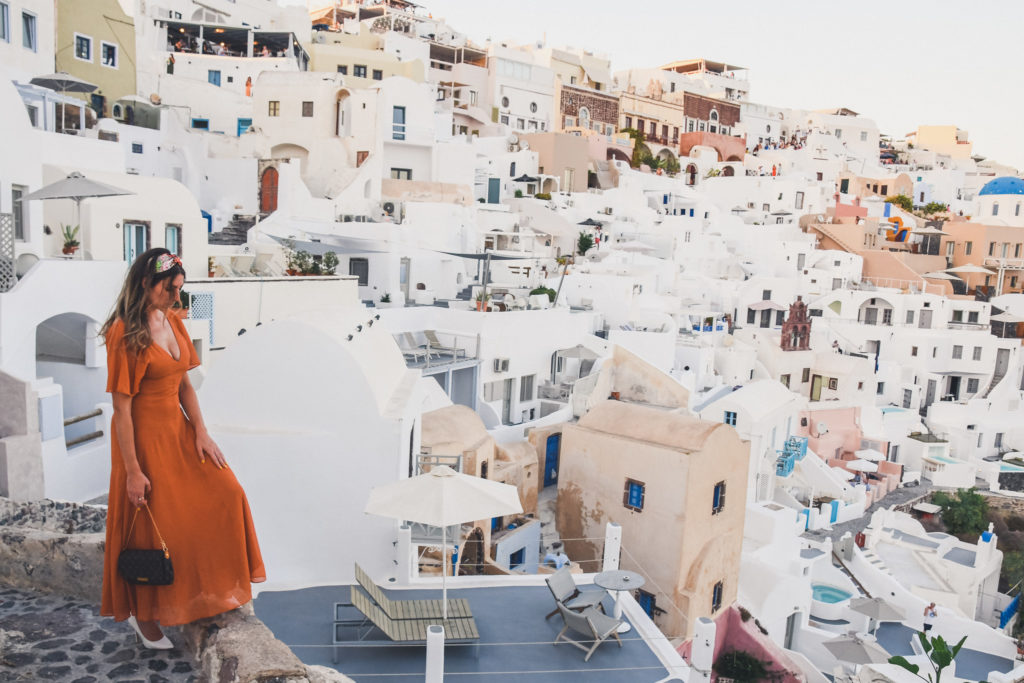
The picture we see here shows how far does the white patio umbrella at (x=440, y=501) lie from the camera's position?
28.0ft

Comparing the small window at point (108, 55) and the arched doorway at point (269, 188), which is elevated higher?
the small window at point (108, 55)

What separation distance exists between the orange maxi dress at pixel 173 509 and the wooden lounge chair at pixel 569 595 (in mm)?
5687

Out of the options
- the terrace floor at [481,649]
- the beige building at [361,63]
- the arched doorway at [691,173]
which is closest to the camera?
the terrace floor at [481,649]

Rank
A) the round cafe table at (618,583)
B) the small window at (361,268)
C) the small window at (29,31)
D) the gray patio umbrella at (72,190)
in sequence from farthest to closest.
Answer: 1. the small window at (361,268)
2. the small window at (29,31)
3. the gray patio umbrella at (72,190)
4. the round cafe table at (618,583)

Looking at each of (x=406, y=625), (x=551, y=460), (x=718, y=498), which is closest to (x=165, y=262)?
(x=406, y=625)

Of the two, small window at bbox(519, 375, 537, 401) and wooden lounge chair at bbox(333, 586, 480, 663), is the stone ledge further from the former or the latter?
small window at bbox(519, 375, 537, 401)

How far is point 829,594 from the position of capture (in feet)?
77.4

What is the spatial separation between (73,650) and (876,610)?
21.4 meters

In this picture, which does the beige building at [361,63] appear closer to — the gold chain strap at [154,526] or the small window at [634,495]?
the small window at [634,495]

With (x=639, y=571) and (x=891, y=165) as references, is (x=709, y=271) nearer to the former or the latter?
(x=639, y=571)

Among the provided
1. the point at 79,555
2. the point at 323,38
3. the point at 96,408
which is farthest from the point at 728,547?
the point at 323,38

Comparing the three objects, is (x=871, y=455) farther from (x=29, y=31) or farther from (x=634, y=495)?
(x=29, y=31)

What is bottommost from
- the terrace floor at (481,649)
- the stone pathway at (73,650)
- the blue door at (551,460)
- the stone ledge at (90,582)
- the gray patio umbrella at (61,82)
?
the blue door at (551,460)

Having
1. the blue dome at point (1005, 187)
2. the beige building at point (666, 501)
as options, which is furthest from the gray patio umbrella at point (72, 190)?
the blue dome at point (1005, 187)
